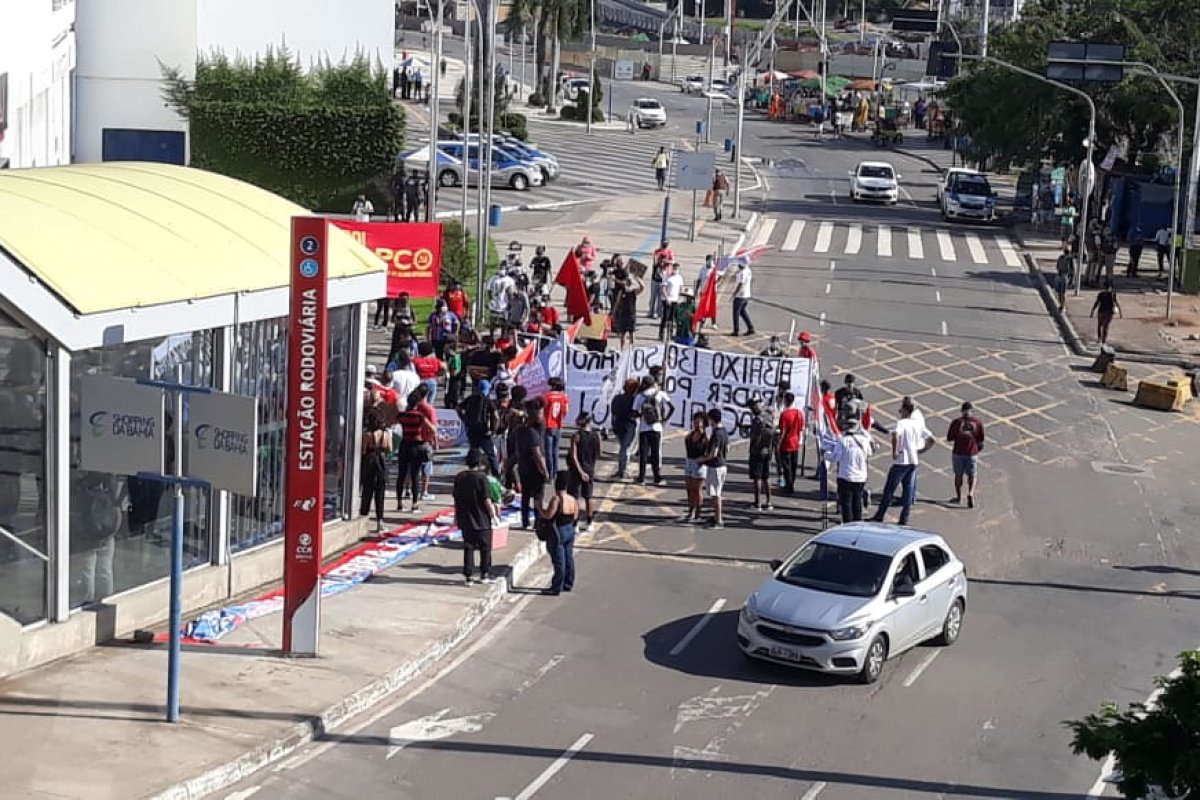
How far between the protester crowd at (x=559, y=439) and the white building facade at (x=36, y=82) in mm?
7976

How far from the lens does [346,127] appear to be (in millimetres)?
47719

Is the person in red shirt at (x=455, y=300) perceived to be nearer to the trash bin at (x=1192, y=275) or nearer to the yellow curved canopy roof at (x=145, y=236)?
the yellow curved canopy roof at (x=145, y=236)

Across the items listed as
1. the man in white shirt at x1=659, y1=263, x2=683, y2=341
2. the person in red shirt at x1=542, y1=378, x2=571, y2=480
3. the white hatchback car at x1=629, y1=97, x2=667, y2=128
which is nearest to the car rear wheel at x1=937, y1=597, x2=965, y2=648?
the person in red shirt at x1=542, y1=378, x2=571, y2=480

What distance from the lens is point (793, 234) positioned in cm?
5569

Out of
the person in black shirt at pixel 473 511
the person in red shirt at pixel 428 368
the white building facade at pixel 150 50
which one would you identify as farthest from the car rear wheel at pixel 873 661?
the white building facade at pixel 150 50

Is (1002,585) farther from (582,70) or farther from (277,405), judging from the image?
(582,70)

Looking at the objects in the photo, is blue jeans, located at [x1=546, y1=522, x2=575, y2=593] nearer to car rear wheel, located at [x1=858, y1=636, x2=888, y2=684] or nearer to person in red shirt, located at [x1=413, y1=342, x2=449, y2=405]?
car rear wheel, located at [x1=858, y1=636, x2=888, y2=684]

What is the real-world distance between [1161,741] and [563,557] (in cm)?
1092

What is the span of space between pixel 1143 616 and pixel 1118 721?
11143 millimetres

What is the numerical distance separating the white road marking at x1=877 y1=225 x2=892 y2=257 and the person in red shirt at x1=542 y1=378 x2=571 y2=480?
2888cm

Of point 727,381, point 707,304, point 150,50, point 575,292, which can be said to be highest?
point 150,50

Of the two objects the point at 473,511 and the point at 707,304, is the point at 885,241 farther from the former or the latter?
the point at 473,511

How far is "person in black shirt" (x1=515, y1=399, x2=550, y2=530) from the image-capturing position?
21844 millimetres

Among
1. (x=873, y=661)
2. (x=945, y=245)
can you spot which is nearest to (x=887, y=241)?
(x=945, y=245)
